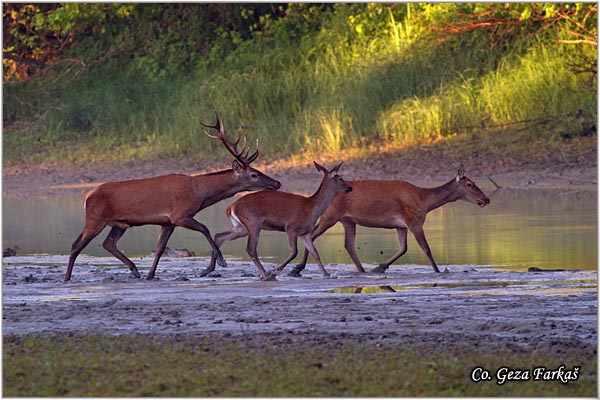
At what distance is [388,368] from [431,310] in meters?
2.42

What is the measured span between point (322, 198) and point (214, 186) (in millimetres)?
1181

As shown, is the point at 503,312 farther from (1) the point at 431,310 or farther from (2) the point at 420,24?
(2) the point at 420,24

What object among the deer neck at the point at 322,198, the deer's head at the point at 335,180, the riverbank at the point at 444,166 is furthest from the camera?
the riverbank at the point at 444,166

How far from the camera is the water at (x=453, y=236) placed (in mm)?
13945

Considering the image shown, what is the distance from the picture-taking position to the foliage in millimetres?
22828

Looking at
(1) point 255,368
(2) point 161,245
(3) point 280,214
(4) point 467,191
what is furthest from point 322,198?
(1) point 255,368

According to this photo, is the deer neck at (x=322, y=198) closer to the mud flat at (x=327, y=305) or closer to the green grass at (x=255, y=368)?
the mud flat at (x=327, y=305)

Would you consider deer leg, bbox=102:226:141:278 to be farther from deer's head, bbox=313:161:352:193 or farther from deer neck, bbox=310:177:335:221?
deer's head, bbox=313:161:352:193

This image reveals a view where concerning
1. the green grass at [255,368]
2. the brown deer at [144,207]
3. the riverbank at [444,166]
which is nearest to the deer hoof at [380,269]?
the brown deer at [144,207]

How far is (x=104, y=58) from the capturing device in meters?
28.7

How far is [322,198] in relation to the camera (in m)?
13.3

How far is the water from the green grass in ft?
16.9

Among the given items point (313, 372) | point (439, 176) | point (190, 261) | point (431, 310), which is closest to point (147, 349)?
point (313, 372)

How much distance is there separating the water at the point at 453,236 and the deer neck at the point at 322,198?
904mm
